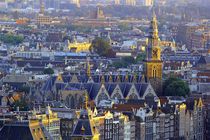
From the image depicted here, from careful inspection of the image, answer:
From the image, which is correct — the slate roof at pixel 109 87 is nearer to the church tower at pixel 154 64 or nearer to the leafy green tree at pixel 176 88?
the leafy green tree at pixel 176 88

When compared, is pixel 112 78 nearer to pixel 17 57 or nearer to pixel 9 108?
pixel 9 108

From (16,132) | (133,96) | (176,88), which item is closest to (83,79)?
(176,88)

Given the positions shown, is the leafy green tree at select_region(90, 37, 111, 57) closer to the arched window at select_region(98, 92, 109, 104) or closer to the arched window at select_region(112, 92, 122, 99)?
the arched window at select_region(112, 92, 122, 99)

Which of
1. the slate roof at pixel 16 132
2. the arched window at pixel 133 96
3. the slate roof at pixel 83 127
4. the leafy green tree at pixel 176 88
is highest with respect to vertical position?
the slate roof at pixel 83 127

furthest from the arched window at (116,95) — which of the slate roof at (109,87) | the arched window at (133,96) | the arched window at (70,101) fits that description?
the arched window at (70,101)

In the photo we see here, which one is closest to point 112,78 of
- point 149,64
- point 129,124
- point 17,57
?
point 149,64

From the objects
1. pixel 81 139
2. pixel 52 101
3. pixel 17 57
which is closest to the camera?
pixel 81 139
